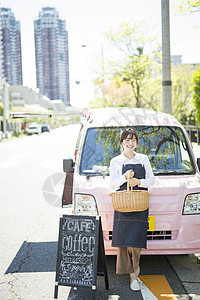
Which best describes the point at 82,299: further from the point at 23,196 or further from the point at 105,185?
the point at 23,196

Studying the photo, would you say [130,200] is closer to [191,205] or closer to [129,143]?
[129,143]

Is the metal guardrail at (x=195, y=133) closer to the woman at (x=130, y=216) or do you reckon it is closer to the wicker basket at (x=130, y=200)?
the woman at (x=130, y=216)

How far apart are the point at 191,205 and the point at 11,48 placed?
192992 millimetres

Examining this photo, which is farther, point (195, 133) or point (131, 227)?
point (195, 133)

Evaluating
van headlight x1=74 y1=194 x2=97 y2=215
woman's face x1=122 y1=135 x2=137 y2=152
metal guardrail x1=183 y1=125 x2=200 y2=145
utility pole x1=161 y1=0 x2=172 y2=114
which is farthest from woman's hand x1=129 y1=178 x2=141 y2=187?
metal guardrail x1=183 y1=125 x2=200 y2=145

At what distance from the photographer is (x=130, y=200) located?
3.95 meters

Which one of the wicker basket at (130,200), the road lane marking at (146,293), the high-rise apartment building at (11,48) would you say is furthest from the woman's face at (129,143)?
the high-rise apartment building at (11,48)

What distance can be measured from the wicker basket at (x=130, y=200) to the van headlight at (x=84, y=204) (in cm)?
62

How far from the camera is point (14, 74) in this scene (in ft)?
618

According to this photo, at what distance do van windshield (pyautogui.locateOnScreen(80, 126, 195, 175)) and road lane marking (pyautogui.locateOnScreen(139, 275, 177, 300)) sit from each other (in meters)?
1.35

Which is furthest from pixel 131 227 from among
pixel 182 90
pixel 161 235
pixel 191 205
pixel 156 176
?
pixel 182 90

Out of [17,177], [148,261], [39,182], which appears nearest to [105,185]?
[148,261]

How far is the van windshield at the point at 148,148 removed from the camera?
5.28m

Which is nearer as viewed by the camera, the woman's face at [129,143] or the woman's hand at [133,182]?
the woman's hand at [133,182]
